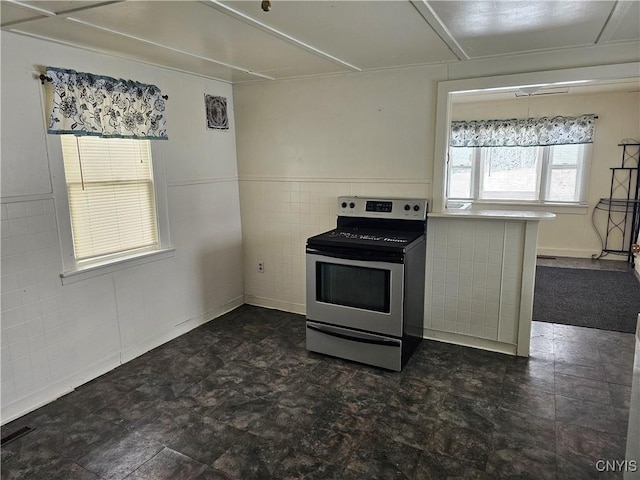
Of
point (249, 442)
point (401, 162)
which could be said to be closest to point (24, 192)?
point (249, 442)

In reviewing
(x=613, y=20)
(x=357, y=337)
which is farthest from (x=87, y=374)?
(x=613, y=20)

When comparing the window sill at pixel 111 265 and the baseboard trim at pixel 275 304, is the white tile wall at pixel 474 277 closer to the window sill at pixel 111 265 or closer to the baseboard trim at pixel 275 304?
the baseboard trim at pixel 275 304

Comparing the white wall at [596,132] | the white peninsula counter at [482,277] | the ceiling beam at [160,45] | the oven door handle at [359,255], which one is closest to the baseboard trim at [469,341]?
the white peninsula counter at [482,277]

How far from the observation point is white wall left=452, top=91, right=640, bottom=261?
5562 millimetres

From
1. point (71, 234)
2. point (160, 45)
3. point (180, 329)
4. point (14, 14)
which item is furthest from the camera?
point (180, 329)

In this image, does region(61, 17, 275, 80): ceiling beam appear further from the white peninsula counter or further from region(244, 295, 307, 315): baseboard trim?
region(244, 295, 307, 315): baseboard trim

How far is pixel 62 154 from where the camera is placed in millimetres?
2531

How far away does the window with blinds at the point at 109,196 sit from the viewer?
2.66 m

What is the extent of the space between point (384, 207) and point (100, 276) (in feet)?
6.94

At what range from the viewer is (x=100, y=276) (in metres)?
2.81

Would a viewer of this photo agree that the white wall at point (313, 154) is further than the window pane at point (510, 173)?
No

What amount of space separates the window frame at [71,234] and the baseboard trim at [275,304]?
1.13 meters

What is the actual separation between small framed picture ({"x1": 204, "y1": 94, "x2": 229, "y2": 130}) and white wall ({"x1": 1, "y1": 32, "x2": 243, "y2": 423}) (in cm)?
7

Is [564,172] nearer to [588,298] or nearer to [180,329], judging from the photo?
[588,298]
